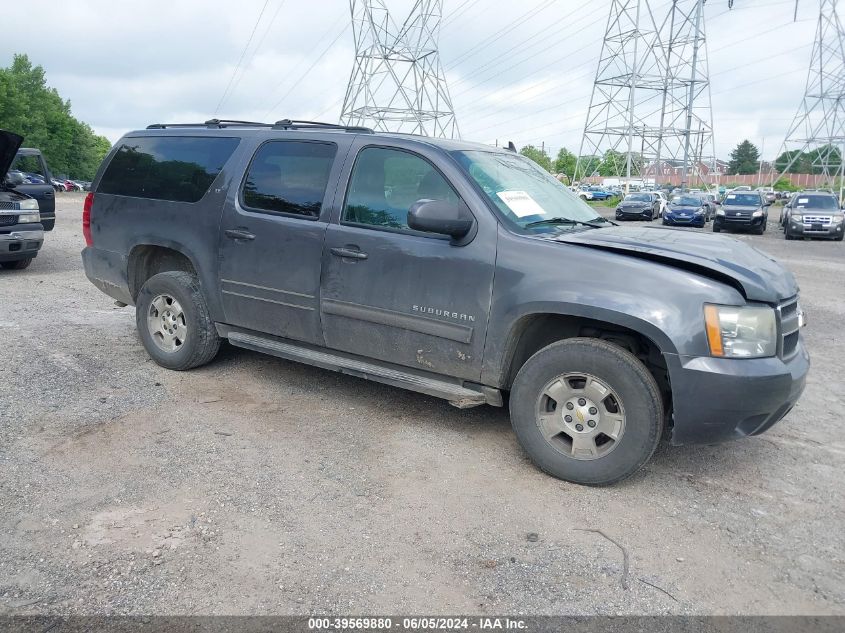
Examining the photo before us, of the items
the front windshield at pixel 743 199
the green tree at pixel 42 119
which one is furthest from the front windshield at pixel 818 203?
the green tree at pixel 42 119

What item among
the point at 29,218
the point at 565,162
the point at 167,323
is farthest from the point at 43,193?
the point at 565,162

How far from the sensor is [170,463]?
157 inches

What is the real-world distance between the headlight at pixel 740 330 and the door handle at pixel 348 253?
2083mm

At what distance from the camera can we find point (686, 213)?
96.1 ft

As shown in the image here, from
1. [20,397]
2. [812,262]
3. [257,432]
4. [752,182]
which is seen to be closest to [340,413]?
[257,432]

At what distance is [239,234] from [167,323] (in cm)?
116

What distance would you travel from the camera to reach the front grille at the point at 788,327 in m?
3.73

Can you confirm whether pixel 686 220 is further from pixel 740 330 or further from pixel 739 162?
pixel 739 162

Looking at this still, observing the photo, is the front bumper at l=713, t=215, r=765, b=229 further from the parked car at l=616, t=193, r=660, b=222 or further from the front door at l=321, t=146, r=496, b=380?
the front door at l=321, t=146, r=496, b=380

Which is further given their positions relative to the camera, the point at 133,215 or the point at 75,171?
the point at 75,171

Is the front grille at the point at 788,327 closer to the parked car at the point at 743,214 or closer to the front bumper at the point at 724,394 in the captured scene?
the front bumper at the point at 724,394

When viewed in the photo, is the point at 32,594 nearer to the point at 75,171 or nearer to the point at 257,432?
the point at 257,432

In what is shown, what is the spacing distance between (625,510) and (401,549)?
1.23m

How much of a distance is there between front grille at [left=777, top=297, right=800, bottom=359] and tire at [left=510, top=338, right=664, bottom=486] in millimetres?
747
